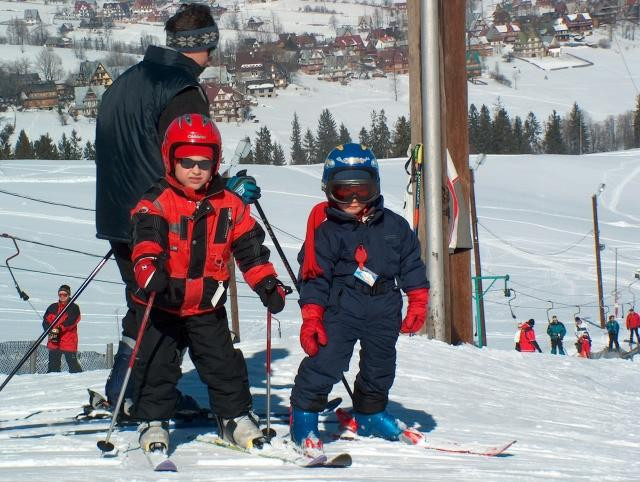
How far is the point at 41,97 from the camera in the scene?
414ft

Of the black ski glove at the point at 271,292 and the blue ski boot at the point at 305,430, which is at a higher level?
the black ski glove at the point at 271,292

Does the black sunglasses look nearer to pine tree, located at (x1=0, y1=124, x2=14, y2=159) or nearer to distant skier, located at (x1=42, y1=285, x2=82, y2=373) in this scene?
distant skier, located at (x1=42, y1=285, x2=82, y2=373)

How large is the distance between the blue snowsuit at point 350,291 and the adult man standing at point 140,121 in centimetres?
38

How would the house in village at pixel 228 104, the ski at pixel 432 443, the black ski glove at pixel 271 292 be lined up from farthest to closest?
the house in village at pixel 228 104, the ski at pixel 432 443, the black ski glove at pixel 271 292

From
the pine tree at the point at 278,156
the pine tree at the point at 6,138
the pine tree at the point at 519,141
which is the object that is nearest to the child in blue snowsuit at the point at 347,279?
the pine tree at the point at 6,138

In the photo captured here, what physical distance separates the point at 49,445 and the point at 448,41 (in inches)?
188

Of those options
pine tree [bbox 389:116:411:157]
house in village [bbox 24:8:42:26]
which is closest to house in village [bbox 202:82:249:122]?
pine tree [bbox 389:116:411:157]

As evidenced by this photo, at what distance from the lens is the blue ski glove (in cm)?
385

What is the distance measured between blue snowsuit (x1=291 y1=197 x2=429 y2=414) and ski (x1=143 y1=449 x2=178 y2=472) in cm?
57

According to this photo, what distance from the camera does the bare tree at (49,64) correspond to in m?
141

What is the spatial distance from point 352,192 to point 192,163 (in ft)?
2.08

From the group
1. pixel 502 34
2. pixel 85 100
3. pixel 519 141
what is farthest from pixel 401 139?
pixel 502 34

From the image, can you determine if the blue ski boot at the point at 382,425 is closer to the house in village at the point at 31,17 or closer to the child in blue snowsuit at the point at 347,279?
the child in blue snowsuit at the point at 347,279

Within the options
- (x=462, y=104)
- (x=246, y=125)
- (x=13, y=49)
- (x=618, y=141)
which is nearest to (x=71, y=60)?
(x=13, y=49)
